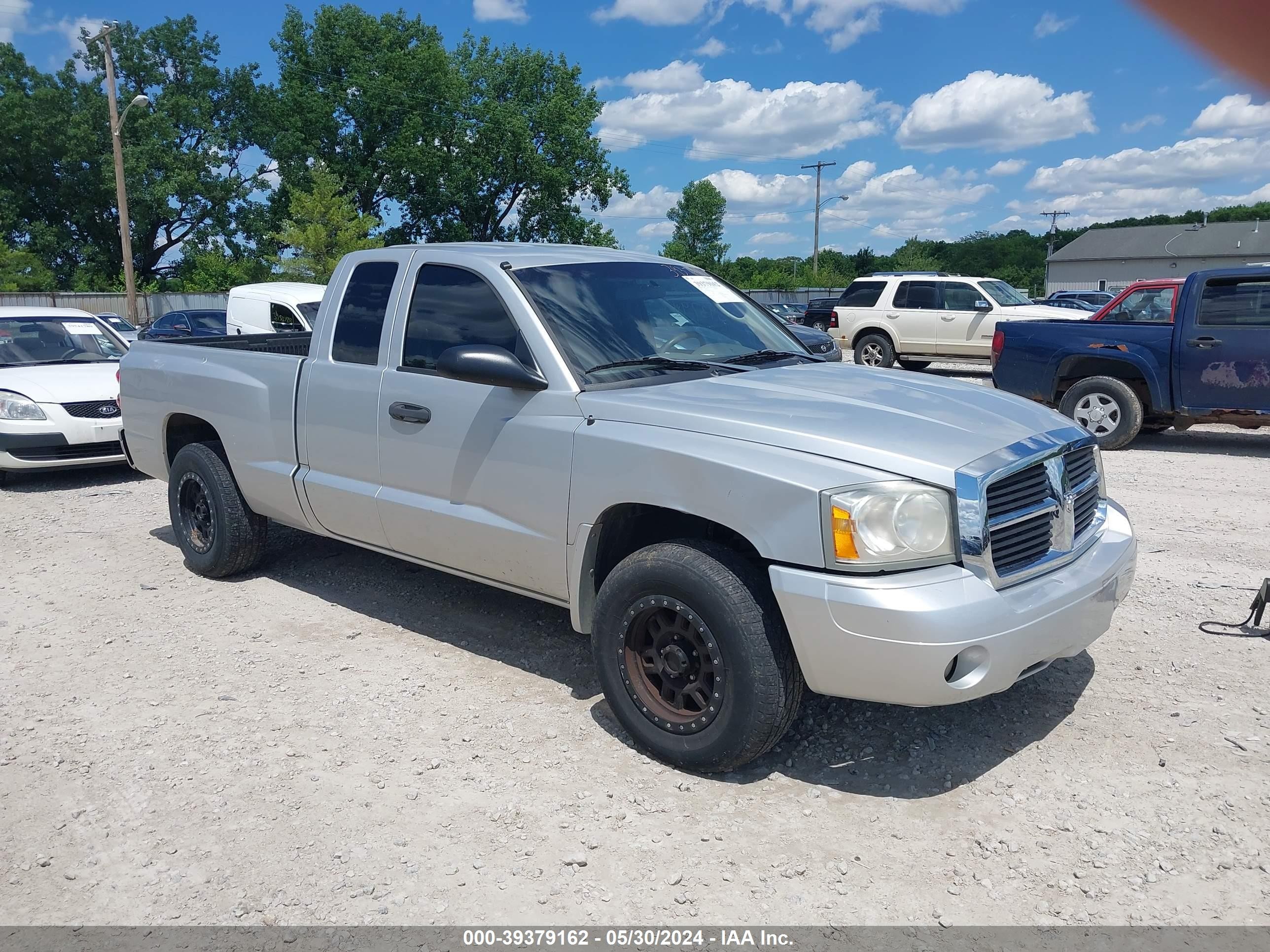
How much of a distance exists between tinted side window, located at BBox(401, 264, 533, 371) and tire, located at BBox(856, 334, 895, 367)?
15.6 meters

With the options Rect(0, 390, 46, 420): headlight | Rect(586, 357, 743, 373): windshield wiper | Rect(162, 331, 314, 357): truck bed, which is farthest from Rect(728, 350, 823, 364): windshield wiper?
Rect(0, 390, 46, 420): headlight

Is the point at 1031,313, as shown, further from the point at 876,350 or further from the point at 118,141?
the point at 118,141

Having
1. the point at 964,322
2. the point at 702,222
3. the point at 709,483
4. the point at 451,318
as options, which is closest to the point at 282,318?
the point at 451,318

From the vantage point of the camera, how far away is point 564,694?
4.41m

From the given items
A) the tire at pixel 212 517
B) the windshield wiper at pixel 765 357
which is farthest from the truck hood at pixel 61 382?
the windshield wiper at pixel 765 357

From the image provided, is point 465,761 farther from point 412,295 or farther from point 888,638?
point 412,295

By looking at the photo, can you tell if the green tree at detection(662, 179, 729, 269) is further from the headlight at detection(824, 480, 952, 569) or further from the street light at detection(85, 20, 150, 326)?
the headlight at detection(824, 480, 952, 569)

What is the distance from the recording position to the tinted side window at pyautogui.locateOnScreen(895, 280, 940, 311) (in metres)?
19.2

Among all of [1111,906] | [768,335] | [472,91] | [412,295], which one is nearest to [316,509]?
[412,295]

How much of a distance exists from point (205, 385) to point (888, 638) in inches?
175

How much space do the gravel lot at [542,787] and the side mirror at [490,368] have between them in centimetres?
142

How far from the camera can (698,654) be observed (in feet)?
11.7

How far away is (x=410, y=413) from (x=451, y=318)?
0.48m

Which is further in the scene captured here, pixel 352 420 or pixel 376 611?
pixel 376 611
